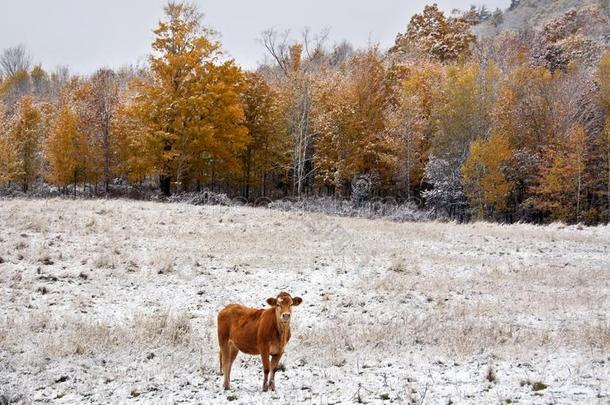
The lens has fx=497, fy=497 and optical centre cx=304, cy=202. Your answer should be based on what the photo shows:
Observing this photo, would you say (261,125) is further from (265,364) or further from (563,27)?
(563,27)

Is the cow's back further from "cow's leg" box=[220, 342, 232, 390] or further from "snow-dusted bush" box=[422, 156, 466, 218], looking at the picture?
"snow-dusted bush" box=[422, 156, 466, 218]

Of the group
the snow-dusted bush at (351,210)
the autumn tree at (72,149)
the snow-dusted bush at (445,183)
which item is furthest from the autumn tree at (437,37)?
the autumn tree at (72,149)

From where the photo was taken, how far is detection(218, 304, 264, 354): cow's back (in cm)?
620

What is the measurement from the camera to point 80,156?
40.4 m

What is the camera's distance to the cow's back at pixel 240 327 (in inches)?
244

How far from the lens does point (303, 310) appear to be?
1218 cm

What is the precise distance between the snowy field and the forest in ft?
47.5

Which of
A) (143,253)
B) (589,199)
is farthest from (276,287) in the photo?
(589,199)

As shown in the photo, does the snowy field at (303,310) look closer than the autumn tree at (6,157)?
Yes

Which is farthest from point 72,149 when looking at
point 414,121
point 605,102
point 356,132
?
point 605,102

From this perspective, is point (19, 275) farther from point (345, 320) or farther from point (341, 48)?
point (341, 48)

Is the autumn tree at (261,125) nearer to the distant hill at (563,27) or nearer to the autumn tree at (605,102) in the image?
the autumn tree at (605,102)

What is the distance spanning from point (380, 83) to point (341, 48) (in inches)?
2445

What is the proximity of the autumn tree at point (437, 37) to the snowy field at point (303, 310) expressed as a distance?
4433 cm
